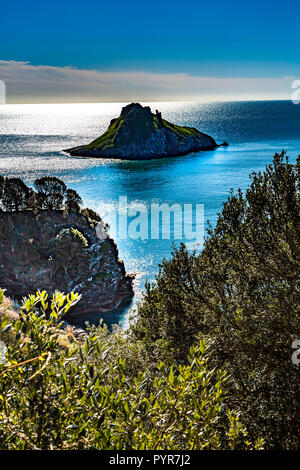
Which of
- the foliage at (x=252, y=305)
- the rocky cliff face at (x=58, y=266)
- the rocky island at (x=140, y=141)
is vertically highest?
the rocky island at (x=140, y=141)

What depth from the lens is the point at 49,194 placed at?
2459 inches

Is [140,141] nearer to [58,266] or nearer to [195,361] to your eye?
[58,266]

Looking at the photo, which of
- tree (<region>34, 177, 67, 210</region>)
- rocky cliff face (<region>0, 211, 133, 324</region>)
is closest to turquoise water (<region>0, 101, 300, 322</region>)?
rocky cliff face (<region>0, 211, 133, 324</region>)

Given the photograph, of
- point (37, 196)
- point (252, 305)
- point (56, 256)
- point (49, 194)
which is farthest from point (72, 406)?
point (49, 194)

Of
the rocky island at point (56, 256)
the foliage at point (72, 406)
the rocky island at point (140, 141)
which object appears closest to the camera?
the foliage at point (72, 406)

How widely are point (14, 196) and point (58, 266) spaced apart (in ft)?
54.0

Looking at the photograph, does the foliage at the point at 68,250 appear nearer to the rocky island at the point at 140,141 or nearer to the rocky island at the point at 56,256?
the rocky island at the point at 56,256

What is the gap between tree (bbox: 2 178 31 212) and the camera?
57.6 m

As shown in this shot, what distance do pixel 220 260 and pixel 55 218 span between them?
4844 centimetres

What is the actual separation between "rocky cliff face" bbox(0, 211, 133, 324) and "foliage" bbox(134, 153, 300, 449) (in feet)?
102

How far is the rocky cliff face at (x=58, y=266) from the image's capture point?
4853 cm

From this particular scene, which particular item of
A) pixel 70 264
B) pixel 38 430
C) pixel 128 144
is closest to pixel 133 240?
pixel 70 264

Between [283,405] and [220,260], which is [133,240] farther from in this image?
[283,405]

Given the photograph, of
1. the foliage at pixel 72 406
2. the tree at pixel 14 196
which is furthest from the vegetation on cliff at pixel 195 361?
the tree at pixel 14 196
